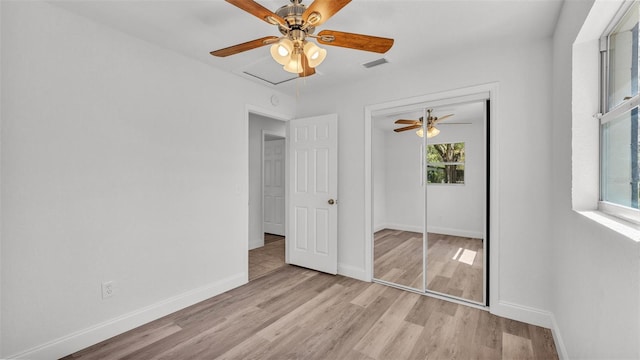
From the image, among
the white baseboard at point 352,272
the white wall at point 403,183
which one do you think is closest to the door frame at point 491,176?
the white wall at point 403,183

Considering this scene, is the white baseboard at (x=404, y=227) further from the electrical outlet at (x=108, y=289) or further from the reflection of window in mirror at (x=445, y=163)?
→ the electrical outlet at (x=108, y=289)

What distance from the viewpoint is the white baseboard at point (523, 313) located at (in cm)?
232

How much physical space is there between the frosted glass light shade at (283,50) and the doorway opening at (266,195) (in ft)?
7.12

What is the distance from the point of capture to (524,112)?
2.43m

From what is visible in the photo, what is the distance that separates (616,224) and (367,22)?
Answer: 6.40 feet

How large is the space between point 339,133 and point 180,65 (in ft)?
6.35

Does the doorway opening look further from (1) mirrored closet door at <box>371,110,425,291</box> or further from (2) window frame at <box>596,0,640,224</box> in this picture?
(2) window frame at <box>596,0,640,224</box>

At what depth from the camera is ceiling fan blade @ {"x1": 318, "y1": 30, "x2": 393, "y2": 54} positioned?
1674mm

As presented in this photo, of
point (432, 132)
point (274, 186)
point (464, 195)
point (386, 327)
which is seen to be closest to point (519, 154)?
point (464, 195)

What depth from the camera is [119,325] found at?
225cm

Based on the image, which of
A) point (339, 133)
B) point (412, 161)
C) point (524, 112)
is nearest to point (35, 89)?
point (339, 133)

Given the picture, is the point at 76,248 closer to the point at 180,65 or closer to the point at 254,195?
the point at 180,65

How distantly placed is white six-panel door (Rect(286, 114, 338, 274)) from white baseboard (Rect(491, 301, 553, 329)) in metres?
1.77

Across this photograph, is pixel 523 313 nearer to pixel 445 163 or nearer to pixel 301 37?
pixel 445 163
